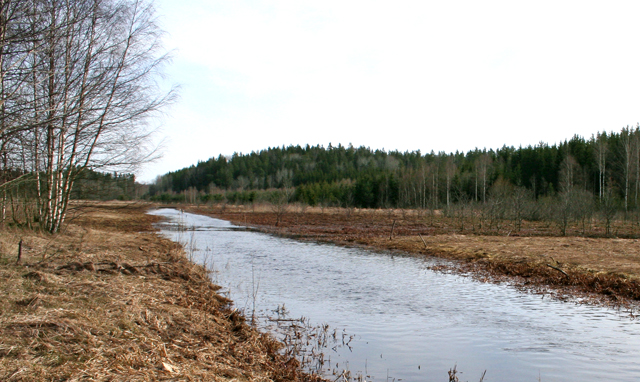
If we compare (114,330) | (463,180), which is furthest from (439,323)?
(463,180)

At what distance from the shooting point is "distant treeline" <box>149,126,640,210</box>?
5641 centimetres

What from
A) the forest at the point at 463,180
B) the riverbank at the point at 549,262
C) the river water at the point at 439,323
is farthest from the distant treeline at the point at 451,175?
the river water at the point at 439,323

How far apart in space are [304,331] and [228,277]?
6.41m

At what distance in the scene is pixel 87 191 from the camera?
15758mm

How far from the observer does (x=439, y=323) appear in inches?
379

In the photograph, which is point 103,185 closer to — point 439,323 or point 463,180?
point 439,323

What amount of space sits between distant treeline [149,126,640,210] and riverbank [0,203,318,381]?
3505cm

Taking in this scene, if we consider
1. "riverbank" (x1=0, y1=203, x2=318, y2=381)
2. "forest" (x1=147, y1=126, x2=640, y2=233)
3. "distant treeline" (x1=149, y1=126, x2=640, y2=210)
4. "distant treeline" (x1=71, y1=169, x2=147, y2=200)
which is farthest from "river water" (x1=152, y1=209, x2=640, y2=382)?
"distant treeline" (x1=149, y1=126, x2=640, y2=210)

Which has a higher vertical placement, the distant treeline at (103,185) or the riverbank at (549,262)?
the distant treeline at (103,185)

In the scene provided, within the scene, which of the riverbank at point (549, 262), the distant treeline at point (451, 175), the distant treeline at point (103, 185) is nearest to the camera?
the riverbank at point (549, 262)

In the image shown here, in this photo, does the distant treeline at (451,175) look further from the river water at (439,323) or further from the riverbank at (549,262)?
the river water at (439,323)

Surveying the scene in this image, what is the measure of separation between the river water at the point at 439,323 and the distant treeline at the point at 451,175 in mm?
28240

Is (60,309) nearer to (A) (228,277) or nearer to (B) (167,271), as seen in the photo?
(B) (167,271)

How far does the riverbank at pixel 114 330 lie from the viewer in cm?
475
